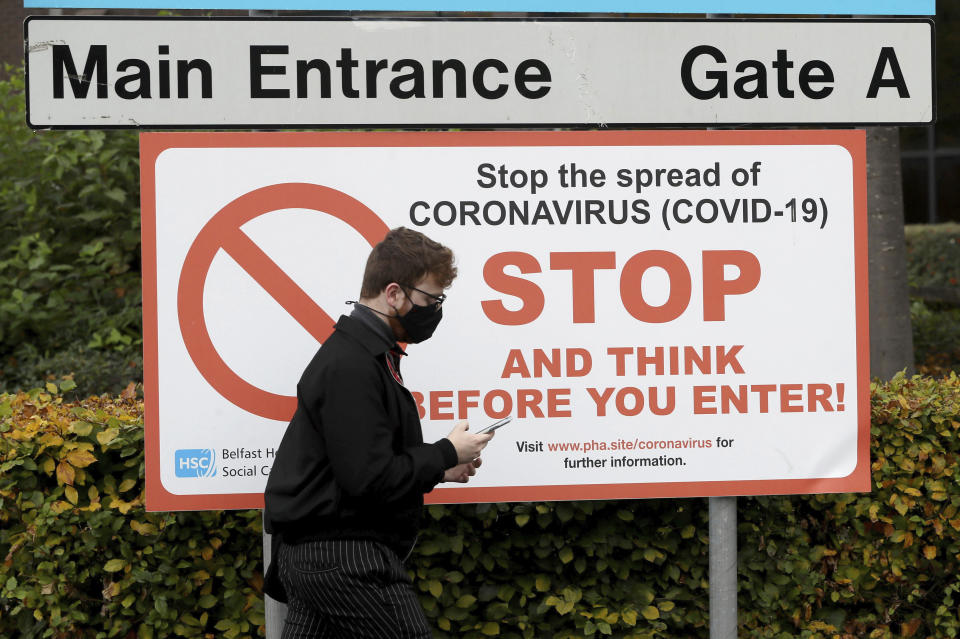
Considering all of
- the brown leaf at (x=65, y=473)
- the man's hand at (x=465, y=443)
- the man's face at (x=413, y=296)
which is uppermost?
the man's face at (x=413, y=296)

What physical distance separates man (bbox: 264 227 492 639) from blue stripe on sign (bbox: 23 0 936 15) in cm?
115

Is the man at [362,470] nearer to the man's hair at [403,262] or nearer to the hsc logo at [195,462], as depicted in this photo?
the man's hair at [403,262]

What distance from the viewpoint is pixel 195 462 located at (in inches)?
135

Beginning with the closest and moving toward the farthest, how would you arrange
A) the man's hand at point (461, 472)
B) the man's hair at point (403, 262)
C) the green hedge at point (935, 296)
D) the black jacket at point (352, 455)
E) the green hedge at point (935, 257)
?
the black jacket at point (352, 455) → the man's hair at point (403, 262) → the man's hand at point (461, 472) → the green hedge at point (935, 296) → the green hedge at point (935, 257)

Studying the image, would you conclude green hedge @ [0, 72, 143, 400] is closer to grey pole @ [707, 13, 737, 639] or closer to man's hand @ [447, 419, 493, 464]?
grey pole @ [707, 13, 737, 639]

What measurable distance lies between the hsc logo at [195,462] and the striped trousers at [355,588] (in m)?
0.82

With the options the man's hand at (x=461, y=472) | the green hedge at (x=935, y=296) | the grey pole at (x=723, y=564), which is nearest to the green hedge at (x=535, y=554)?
the grey pole at (x=723, y=564)

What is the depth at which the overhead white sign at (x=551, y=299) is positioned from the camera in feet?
11.3

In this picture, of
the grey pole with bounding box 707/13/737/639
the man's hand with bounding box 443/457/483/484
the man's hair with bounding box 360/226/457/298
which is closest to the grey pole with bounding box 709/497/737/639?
the grey pole with bounding box 707/13/737/639

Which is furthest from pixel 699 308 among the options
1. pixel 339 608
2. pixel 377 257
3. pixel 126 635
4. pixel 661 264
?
pixel 126 635

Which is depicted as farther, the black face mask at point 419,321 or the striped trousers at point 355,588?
the black face mask at point 419,321

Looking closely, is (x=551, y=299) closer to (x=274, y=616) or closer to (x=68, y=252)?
(x=274, y=616)

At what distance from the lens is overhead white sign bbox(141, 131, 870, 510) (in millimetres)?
3453

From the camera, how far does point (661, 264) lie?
362 centimetres
